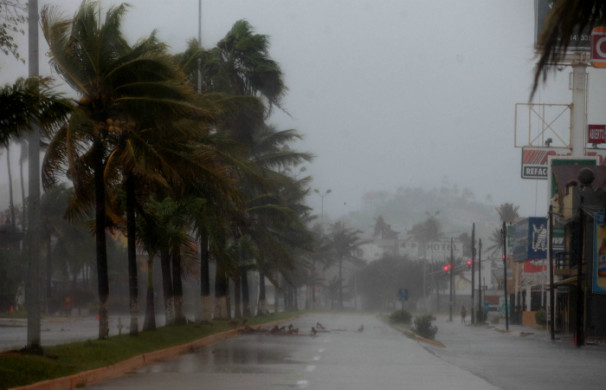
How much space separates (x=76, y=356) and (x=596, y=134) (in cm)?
3661

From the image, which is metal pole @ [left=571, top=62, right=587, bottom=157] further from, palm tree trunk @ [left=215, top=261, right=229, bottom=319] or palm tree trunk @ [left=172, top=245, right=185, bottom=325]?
palm tree trunk @ [left=172, top=245, right=185, bottom=325]

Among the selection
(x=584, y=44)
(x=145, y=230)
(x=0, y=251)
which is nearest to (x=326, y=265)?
(x=0, y=251)

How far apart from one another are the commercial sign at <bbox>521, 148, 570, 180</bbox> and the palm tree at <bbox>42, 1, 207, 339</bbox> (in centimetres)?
3303

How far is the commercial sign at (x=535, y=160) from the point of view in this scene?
51.1 m

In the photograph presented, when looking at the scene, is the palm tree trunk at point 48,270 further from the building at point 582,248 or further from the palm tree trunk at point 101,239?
the palm tree trunk at point 101,239

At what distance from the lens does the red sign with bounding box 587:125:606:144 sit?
47781mm

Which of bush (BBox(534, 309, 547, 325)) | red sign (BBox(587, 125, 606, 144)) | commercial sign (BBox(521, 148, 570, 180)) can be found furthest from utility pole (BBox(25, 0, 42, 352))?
bush (BBox(534, 309, 547, 325))

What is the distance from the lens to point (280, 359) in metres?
22.8

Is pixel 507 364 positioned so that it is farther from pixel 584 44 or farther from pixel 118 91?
pixel 584 44

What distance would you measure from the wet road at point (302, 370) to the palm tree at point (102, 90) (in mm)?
3634

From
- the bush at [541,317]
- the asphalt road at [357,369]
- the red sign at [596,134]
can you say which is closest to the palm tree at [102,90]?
the asphalt road at [357,369]

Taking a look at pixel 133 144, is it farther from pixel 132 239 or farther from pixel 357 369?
pixel 357 369

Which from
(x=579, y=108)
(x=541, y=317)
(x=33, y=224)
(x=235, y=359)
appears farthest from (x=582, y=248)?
(x=33, y=224)

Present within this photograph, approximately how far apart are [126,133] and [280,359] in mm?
6760
